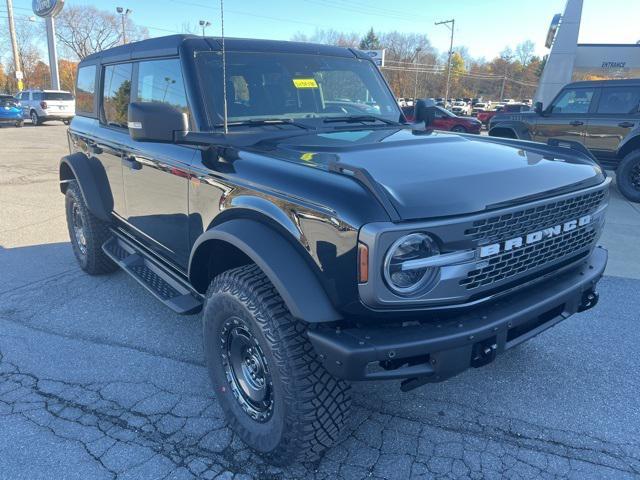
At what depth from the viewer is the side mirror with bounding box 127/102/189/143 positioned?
2.63 metres

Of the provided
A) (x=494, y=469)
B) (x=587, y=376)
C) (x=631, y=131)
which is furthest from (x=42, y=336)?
(x=631, y=131)

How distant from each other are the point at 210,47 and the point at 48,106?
26.6 m

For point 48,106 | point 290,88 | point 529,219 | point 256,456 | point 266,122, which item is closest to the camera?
point 529,219

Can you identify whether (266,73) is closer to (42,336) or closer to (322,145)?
(322,145)

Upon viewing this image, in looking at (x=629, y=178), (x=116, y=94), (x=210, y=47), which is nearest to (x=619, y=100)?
(x=629, y=178)

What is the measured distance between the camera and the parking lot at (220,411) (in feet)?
7.91

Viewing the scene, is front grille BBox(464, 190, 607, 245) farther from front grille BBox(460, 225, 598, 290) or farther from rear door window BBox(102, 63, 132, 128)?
rear door window BBox(102, 63, 132, 128)

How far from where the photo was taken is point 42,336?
12.1 ft

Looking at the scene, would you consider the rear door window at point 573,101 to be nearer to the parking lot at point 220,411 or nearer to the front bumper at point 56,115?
the parking lot at point 220,411

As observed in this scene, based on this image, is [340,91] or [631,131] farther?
[631,131]

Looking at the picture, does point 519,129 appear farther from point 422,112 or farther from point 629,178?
point 422,112

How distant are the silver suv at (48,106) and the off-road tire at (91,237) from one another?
2416 centimetres

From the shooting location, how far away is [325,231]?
198 centimetres

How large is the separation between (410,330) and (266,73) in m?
2.01
